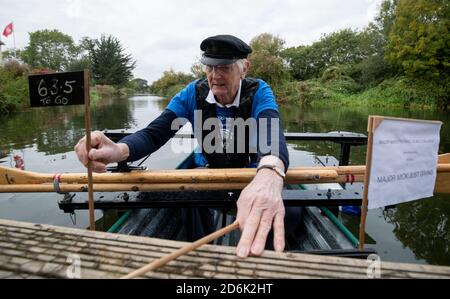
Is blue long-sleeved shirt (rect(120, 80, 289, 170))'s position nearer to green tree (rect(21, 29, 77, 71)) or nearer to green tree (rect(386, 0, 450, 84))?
green tree (rect(386, 0, 450, 84))

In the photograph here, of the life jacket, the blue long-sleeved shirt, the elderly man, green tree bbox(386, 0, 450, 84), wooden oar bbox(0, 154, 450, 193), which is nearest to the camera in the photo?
the elderly man

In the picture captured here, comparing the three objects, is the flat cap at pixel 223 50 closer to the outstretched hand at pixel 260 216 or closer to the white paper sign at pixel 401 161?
the outstretched hand at pixel 260 216

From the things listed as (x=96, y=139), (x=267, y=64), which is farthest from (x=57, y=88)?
(x=267, y=64)

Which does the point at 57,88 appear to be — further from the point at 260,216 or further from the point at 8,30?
the point at 8,30

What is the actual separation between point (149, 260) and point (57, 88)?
3.44ft

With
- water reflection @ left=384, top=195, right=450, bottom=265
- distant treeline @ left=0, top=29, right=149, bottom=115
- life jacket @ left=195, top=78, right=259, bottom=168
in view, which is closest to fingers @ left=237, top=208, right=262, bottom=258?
life jacket @ left=195, top=78, right=259, bottom=168

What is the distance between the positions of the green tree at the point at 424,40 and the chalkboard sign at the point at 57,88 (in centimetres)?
2509

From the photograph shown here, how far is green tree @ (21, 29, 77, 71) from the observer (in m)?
48.1

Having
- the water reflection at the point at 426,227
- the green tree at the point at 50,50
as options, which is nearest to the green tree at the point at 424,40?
the water reflection at the point at 426,227

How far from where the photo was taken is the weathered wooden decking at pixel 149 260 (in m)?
0.88

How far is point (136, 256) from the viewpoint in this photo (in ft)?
3.10

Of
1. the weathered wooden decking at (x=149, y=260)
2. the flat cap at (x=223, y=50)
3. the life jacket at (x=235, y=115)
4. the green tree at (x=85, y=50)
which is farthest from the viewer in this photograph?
the green tree at (x=85, y=50)

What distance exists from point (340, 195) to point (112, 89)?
51.3 meters
